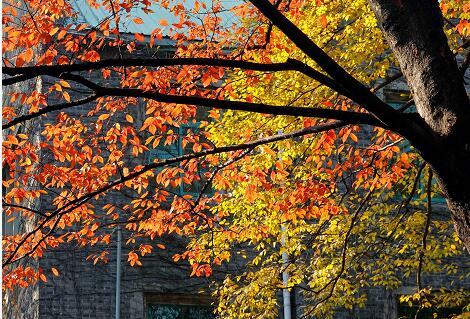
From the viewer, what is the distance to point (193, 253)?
13.1 meters

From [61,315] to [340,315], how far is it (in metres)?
5.48

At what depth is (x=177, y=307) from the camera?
17438mm

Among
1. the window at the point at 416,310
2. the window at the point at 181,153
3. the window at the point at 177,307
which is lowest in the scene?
the window at the point at 416,310

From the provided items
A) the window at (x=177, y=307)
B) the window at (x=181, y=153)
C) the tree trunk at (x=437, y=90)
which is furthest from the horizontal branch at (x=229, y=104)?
the window at (x=181, y=153)

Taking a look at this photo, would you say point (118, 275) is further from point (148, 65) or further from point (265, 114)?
point (148, 65)

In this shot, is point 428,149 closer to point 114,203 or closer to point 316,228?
point 316,228

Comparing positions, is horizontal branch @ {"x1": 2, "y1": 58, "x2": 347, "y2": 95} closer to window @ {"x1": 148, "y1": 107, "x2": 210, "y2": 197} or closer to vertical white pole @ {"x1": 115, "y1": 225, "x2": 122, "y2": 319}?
vertical white pole @ {"x1": 115, "y1": 225, "x2": 122, "y2": 319}

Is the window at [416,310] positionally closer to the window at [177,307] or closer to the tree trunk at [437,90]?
the window at [177,307]

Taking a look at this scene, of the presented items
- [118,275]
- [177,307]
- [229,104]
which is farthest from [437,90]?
[177,307]

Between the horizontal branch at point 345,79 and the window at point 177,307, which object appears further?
the window at point 177,307

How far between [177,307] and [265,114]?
6.40m

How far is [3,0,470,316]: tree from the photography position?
Result: 592 centimetres

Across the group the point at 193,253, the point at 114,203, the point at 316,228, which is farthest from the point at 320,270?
the point at 114,203

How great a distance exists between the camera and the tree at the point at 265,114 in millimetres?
5922
